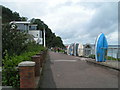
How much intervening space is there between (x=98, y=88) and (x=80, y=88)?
0.65 m

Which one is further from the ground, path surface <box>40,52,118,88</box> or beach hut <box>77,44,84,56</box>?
beach hut <box>77,44,84,56</box>

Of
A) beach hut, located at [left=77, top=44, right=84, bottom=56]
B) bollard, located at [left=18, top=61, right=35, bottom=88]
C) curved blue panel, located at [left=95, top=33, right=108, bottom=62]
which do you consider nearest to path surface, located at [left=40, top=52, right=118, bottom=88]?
bollard, located at [left=18, top=61, right=35, bottom=88]

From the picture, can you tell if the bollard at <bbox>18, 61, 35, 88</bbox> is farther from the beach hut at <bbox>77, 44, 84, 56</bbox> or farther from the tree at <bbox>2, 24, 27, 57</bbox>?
the beach hut at <bbox>77, 44, 84, 56</bbox>

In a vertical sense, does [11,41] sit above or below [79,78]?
above

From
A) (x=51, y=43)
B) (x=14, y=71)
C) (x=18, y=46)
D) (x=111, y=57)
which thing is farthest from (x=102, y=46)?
(x=51, y=43)

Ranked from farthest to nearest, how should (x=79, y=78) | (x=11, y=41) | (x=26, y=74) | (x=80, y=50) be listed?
(x=80, y=50)
(x=11, y=41)
(x=79, y=78)
(x=26, y=74)

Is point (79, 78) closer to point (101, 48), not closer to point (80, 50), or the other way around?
point (101, 48)

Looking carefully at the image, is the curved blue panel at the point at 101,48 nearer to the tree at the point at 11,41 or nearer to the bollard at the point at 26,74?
the tree at the point at 11,41

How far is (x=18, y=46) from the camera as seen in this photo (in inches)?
305

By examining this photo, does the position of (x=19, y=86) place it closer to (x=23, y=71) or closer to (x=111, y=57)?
(x=23, y=71)

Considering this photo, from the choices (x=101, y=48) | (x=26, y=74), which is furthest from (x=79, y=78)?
(x=101, y=48)

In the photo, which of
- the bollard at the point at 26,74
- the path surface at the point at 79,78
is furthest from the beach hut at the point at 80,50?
the bollard at the point at 26,74

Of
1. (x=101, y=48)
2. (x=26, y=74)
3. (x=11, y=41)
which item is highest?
(x=11, y=41)

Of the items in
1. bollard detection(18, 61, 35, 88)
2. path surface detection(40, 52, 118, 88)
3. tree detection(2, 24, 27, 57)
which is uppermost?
tree detection(2, 24, 27, 57)
